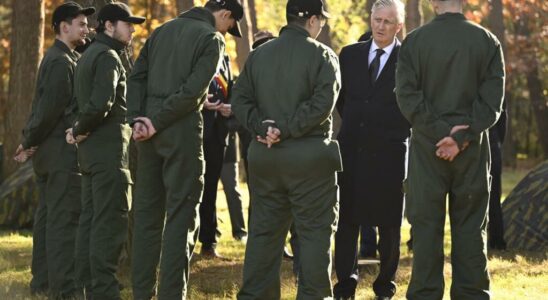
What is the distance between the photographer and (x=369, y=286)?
29.6 feet

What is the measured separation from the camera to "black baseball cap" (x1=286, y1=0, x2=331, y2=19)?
730 centimetres

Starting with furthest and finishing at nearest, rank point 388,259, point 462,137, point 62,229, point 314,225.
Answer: point 62,229 → point 388,259 → point 314,225 → point 462,137

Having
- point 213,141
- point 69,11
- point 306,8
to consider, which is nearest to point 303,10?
point 306,8

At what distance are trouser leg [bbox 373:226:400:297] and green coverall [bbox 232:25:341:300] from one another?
1078 millimetres

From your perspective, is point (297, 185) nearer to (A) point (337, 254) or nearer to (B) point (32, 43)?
(A) point (337, 254)

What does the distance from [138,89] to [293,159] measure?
53.5 inches

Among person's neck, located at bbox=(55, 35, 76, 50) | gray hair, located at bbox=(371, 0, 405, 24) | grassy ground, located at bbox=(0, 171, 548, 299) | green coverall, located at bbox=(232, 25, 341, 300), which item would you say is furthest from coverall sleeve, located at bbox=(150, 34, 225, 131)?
grassy ground, located at bbox=(0, 171, 548, 299)

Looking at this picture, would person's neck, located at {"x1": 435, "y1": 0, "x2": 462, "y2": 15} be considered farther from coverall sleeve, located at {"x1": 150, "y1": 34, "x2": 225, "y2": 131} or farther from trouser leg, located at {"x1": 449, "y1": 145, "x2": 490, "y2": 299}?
coverall sleeve, located at {"x1": 150, "y1": 34, "x2": 225, "y2": 131}

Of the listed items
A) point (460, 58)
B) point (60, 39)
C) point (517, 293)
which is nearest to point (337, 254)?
point (517, 293)

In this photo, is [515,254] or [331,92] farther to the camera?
[515,254]

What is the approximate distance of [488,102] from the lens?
6984 millimetres

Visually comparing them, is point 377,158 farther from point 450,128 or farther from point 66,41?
point 66,41

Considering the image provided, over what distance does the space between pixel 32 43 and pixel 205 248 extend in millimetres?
6450

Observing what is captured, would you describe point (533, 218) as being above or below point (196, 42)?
below
